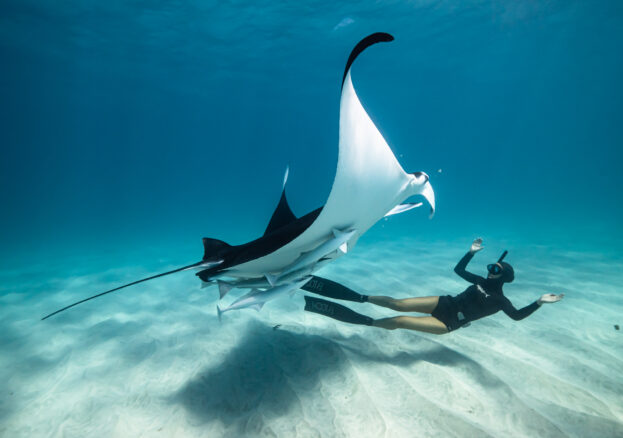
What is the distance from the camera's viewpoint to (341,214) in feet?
6.15

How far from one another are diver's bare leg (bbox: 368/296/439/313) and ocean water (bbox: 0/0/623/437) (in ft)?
1.04

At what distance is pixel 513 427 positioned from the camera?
1960 millimetres

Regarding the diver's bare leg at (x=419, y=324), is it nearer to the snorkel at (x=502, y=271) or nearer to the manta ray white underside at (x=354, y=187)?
the snorkel at (x=502, y=271)

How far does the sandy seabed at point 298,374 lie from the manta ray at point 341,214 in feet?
3.18

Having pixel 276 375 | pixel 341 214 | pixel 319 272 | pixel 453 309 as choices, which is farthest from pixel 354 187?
pixel 319 272

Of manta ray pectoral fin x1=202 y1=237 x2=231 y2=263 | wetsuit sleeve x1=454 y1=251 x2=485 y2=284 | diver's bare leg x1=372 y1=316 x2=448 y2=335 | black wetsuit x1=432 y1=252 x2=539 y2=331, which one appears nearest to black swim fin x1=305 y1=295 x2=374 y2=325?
diver's bare leg x1=372 y1=316 x2=448 y2=335

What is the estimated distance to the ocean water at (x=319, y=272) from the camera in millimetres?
2268

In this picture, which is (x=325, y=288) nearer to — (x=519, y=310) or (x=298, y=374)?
(x=298, y=374)

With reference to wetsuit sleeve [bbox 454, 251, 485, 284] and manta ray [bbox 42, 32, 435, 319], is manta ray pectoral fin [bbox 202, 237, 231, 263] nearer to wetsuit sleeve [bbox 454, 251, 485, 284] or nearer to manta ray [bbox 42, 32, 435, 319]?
manta ray [bbox 42, 32, 435, 319]

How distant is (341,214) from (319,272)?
540 cm

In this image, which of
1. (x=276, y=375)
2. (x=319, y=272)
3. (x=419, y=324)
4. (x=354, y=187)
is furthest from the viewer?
(x=319, y=272)

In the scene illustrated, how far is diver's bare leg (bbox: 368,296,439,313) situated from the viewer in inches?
138

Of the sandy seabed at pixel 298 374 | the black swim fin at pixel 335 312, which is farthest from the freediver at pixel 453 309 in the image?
the sandy seabed at pixel 298 374

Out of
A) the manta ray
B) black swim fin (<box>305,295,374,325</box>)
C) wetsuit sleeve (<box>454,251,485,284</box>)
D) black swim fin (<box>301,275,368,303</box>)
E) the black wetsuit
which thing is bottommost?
the black wetsuit
